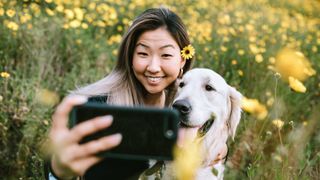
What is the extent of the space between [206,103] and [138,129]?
1.70 m

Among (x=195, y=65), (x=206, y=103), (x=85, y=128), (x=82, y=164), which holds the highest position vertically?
(x=85, y=128)

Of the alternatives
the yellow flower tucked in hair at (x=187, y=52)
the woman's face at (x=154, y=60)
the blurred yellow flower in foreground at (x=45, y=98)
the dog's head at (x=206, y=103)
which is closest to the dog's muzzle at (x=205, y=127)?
the dog's head at (x=206, y=103)

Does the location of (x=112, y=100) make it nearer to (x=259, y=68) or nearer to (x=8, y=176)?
(x=8, y=176)

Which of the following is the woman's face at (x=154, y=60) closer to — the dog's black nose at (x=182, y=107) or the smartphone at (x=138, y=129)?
the dog's black nose at (x=182, y=107)

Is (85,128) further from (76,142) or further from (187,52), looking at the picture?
(187,52)

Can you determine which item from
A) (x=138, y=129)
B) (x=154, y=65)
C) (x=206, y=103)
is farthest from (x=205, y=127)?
(x=138, y=129)

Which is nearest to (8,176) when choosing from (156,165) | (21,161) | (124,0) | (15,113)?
(21,161)

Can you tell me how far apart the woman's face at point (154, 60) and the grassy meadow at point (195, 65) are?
1.78ft

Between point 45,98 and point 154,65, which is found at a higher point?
point 154,65

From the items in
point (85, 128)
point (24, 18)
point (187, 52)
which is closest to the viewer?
point (85, 128)

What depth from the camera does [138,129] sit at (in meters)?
1.35

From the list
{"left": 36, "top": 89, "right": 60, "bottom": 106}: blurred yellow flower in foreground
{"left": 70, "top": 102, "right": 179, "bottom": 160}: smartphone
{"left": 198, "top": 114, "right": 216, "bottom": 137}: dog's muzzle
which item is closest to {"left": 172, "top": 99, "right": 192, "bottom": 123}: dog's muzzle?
{"left": 198, "top": 114, "right": 216, "bottom": 137}: dog's muzzle

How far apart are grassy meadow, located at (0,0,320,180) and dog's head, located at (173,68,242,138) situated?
4.9 inches

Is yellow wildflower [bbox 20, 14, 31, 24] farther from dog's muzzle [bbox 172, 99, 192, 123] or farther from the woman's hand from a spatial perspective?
the woman's hand
